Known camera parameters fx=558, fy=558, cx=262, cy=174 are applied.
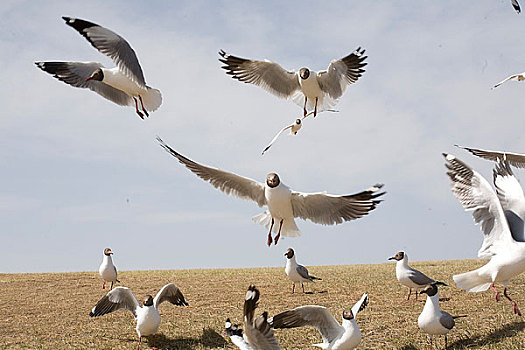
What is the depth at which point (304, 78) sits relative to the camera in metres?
10.1

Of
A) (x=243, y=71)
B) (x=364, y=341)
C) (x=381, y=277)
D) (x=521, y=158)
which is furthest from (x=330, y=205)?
(x=381, y=277)

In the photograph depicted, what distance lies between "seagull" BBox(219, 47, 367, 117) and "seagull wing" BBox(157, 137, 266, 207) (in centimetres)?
221

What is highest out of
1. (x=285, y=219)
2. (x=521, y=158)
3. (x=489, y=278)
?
(x=521, y=158)

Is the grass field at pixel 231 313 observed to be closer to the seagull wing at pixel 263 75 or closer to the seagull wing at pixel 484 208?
the seagull wing at pixel 484 208

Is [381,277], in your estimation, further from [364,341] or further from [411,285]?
[364,341]

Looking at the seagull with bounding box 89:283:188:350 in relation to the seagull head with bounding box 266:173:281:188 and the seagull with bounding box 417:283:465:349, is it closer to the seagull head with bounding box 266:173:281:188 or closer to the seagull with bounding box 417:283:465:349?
the seagull head with bounding box 266:173:281:188

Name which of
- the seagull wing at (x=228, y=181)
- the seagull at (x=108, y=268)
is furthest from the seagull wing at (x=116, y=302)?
the seagull at (x=108, y=268)

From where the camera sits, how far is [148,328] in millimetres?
8281

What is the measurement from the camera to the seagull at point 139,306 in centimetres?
830

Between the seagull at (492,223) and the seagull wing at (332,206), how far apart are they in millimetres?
2049

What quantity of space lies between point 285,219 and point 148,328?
8.52 feet

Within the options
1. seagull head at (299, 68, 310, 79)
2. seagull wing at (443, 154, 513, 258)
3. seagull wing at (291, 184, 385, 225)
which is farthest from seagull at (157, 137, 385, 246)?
seagull head at (299, 68, 310, 79)

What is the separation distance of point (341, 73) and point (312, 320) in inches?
192

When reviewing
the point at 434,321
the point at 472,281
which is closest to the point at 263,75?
the point at 472,281
